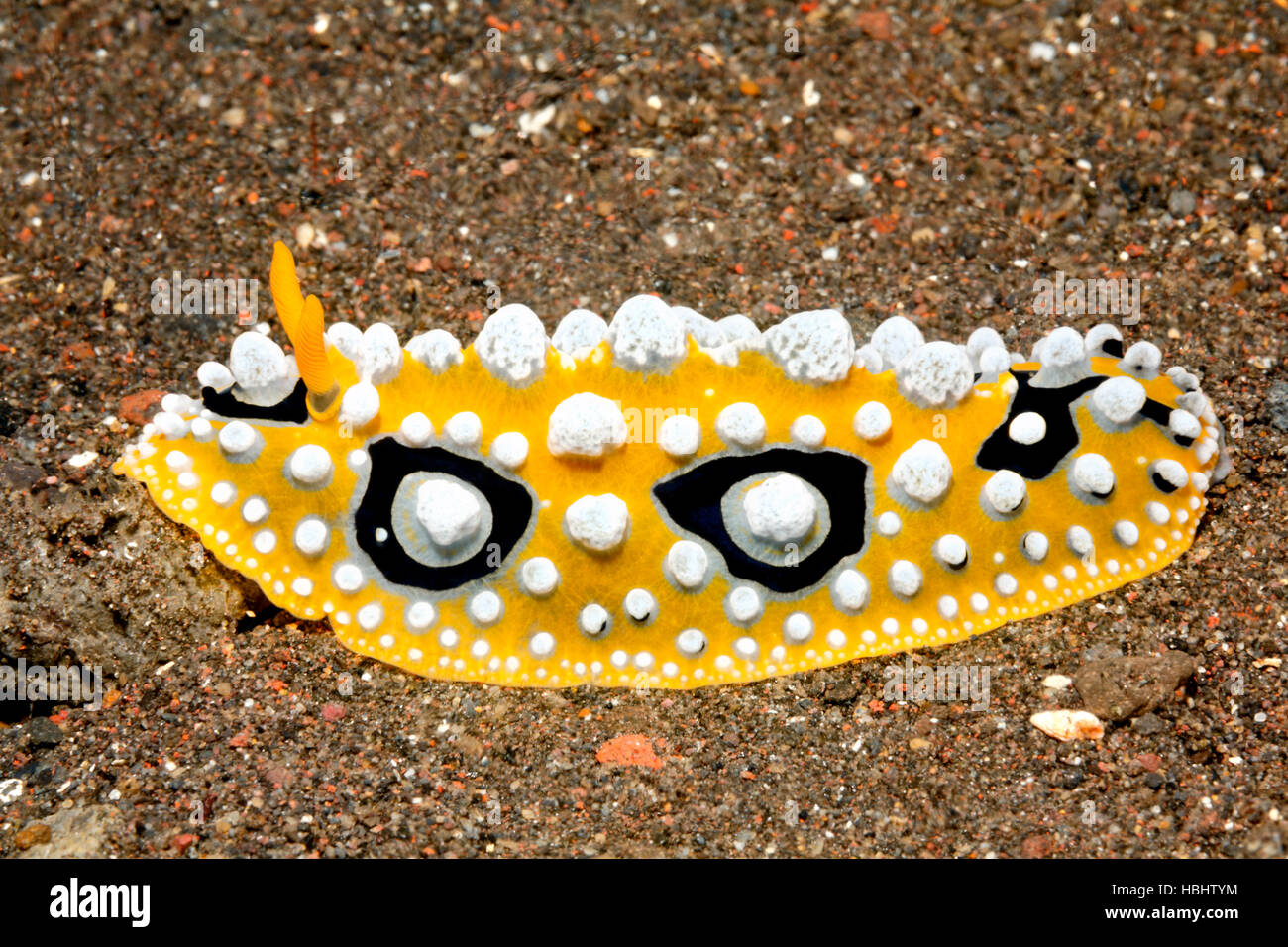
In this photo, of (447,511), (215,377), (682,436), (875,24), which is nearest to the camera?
(447,511)

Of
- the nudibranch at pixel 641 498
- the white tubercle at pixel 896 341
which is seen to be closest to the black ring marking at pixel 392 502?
the nudibranch at pixel 641 498

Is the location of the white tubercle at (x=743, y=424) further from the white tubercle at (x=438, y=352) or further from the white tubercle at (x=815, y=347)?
the white tubercle at (x=438, y=352)

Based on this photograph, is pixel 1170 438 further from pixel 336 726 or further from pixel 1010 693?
pixel 336 726

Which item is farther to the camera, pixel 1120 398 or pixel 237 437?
pixel 1120 398

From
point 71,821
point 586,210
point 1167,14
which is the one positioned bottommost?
point 71,821

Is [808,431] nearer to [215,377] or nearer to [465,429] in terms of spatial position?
[465,429]

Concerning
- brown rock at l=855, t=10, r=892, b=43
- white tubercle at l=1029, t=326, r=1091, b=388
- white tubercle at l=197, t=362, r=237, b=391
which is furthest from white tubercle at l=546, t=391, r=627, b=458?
brown rock at l=855, t=10, r=892, b=43

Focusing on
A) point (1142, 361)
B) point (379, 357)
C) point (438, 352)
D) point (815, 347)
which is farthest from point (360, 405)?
point (1142, 361)
